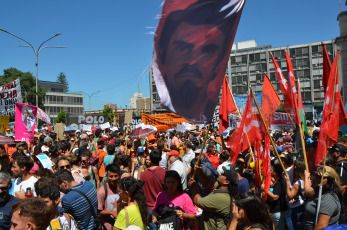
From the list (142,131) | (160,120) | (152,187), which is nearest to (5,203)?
(152,187)

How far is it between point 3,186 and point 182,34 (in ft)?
8.89

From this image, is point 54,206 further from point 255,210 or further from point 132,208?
point 255,210

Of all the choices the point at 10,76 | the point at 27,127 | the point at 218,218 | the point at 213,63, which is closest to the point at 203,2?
the point at 213,63

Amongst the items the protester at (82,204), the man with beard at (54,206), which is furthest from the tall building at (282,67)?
the man with beard at (54,206)

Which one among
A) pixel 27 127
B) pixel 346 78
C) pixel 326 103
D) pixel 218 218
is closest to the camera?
pixel 218 218

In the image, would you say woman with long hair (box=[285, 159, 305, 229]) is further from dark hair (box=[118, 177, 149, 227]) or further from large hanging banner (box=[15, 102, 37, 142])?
large hanging banner (box=[15, 102, 37, 142])

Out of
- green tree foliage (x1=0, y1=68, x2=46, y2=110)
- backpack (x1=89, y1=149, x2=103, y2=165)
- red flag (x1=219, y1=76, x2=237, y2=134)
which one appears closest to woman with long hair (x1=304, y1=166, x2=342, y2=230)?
red flag (x1=219, y1=76, x2=237, y2=134)

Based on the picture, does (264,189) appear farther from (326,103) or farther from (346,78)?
(346,78)

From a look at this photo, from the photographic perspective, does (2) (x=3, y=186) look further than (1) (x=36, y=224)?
Yes

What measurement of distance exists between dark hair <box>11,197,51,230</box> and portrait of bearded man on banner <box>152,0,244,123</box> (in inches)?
53.8

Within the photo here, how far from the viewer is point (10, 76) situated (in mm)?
69750

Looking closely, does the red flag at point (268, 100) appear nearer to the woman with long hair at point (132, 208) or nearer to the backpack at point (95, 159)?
the backpack at point (95, 159)

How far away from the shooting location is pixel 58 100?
94.7 m

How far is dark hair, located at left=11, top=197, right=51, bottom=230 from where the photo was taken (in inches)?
108
